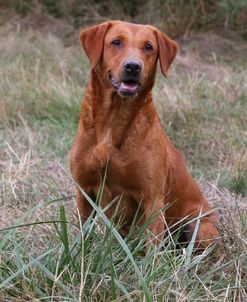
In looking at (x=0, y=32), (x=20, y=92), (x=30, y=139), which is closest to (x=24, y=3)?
(x=0, y=32)

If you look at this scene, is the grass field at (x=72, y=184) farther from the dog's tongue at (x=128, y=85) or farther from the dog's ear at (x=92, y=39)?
the dog's ear at (x=92, y=39)

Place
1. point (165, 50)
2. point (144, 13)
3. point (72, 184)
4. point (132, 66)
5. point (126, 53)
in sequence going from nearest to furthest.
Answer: point (132, 66)
point (126, 53)
point (165, 50)
point (72, 184)
point (144, 13)

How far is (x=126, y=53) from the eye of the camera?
4.49 m

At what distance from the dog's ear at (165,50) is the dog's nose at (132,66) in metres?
0.41

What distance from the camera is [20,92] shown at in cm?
843

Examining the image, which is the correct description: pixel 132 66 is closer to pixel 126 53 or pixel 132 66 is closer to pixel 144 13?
pixel 126 53

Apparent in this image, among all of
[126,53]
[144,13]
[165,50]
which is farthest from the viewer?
[144,13]

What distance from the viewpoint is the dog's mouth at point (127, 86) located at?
14.5ft

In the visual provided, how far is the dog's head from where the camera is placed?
174 inches

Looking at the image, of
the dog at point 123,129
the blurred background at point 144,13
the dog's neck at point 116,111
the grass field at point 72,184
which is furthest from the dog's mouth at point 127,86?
the blurred background at point 144,13

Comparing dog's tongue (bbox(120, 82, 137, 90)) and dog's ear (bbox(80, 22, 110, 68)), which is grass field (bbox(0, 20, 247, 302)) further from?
dog's ear (bbox(80, 22, 110, 68))

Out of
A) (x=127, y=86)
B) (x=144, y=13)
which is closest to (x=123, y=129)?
(x=127, y=86)

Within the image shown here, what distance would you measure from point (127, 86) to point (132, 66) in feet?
0.48

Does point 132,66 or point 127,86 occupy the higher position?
point 132,66
